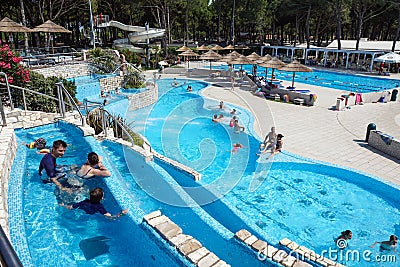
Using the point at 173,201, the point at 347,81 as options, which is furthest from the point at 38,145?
the point at 347,81

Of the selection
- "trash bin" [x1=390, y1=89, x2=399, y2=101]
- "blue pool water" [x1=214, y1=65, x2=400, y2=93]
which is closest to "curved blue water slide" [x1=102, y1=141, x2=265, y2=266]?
"trash bin" [x1=390, y1=89, x2=399, y2=101]

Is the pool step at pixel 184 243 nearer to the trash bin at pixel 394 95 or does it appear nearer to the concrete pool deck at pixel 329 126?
the concrete pool deck at pixel 329 126

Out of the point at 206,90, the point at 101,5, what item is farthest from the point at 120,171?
the point at 101,5

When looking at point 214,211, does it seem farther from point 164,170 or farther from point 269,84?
point 269,84

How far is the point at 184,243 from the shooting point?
4570 millimetres

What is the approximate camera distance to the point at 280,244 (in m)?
5.12

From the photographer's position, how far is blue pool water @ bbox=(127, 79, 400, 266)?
7020 mm

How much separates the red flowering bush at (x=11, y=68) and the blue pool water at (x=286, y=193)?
17.2 feet

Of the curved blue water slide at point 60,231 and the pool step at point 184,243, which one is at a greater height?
the pool step at point 184,243

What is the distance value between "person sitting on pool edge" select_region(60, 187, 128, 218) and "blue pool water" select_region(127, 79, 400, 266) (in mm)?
2385

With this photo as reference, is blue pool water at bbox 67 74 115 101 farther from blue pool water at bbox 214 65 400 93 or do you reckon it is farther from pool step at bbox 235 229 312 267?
blue pool water at bbox 214 65 400 93

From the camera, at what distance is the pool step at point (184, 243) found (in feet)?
13.8

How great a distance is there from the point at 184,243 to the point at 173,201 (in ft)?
6.70

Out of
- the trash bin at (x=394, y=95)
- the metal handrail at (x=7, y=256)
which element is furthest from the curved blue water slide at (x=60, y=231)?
the trash bin at (x=394, y=95)
